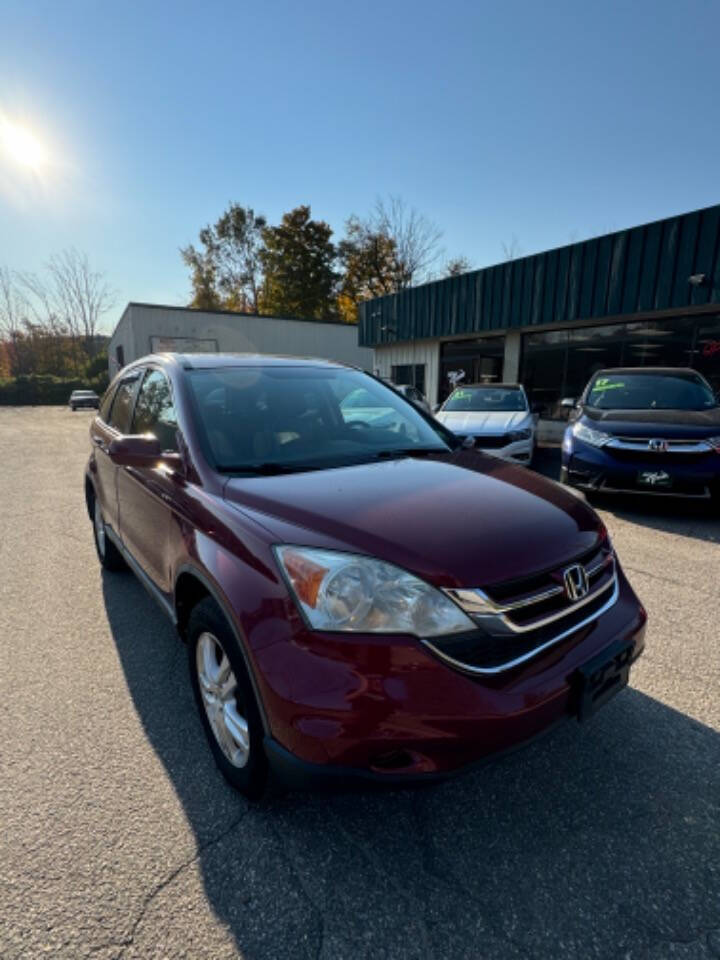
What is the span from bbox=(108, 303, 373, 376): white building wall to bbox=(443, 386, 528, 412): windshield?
14.9 meters

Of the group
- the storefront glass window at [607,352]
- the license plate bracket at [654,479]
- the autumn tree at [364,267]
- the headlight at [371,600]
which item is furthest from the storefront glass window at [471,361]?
the autumn tree at [364,267]

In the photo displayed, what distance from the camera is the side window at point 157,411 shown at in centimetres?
258

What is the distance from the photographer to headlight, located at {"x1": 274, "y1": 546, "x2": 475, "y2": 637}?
1481mm

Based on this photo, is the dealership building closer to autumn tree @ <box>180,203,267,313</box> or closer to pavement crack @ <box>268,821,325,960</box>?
pavement crack @ <box>268,821,325,960</box>

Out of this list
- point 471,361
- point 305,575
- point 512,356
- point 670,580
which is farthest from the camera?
point 471,361

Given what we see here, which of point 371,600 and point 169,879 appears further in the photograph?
point 169,879

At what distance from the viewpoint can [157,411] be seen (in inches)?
115

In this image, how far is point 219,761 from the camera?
2.02 m

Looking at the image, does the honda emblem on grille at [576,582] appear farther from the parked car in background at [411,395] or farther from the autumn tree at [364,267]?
the autumn tree at [364,267]

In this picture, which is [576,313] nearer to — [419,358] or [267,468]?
[419,358]

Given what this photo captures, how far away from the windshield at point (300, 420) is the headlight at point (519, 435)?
16.1 feet

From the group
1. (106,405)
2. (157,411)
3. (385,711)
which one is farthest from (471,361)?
(385,711)

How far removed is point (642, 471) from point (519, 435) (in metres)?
2.53

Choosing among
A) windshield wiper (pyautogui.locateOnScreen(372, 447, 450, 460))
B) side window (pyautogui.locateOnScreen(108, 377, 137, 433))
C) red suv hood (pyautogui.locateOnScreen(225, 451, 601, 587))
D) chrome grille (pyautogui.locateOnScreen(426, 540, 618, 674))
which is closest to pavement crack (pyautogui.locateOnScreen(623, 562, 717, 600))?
red suv hood (pyautogui.locateOnScreen(225, 451, 601, 587))
